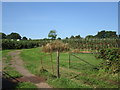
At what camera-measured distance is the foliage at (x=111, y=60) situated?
22.2ft

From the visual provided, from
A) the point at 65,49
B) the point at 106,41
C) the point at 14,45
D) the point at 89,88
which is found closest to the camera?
the point at 89,88

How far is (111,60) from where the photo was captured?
23.5 feet

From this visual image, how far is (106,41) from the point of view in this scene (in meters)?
21.2

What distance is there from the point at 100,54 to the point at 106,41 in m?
13.9

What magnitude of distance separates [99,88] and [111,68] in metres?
2.17

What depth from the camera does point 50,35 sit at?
7050 cm

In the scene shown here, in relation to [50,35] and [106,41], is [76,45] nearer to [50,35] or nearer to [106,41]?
[106,41]

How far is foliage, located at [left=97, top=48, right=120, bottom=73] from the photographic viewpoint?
22.2ft

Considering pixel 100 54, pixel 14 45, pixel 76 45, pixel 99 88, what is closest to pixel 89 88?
pixel 99 88

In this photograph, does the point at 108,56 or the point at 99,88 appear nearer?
the point at 99,88

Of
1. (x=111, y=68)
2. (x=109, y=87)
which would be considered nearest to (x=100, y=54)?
(x=111, y=68)

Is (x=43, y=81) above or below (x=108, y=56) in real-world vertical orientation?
below

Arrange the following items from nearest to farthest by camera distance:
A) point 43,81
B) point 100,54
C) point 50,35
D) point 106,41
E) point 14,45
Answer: point 43,81, point 100,54, point 106,41, point 14,45, point 50,35

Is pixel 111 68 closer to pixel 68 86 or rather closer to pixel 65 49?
pixel 68 86
